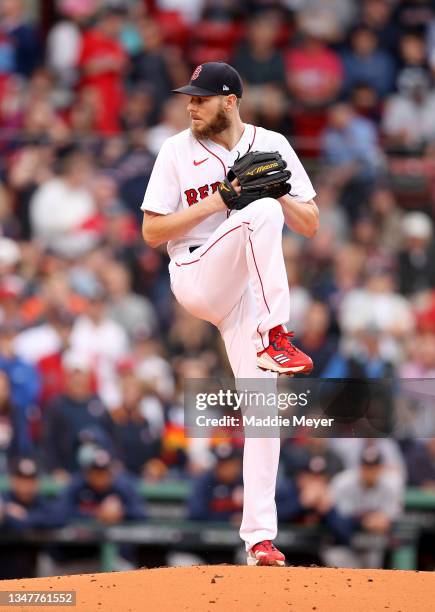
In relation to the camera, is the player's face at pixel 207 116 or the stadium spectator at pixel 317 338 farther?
the stadium spectator at pixel 317 338

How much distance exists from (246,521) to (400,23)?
29.3 ft

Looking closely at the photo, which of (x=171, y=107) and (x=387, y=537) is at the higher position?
(x=171, y=107)

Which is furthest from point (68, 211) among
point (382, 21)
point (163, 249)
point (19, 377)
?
point (382, 21)

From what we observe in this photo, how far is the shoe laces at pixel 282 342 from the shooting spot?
6.54 m

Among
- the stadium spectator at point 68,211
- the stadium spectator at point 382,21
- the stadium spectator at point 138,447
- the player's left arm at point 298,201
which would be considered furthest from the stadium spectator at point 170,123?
the player's left arm at point 298,201

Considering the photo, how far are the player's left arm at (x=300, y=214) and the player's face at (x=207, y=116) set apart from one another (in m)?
0.49

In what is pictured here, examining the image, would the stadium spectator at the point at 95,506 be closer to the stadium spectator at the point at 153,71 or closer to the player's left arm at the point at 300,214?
the player's left arm at the point at 300,214

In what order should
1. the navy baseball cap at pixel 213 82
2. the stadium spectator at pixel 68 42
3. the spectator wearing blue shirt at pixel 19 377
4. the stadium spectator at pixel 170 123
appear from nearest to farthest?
1. the navy baseball cap at pixel 213 82
2. the spectator wearing blue shirt at pixel 19 377
3. the stadium spectator at pixel 170 123
4. the stadium spectator at pixel 68 42

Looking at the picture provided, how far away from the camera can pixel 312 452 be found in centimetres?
1048

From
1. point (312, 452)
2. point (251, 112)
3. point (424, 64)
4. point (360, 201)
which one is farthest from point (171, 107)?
point (312, 452)

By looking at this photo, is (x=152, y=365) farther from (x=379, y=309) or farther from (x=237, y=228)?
(x=237, y=228)

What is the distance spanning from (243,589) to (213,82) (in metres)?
2.46

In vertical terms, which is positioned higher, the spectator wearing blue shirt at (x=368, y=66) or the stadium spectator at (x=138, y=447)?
the spectator wearing blue shirt at (x=368, y=66)

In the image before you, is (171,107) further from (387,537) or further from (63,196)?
(387,537)
